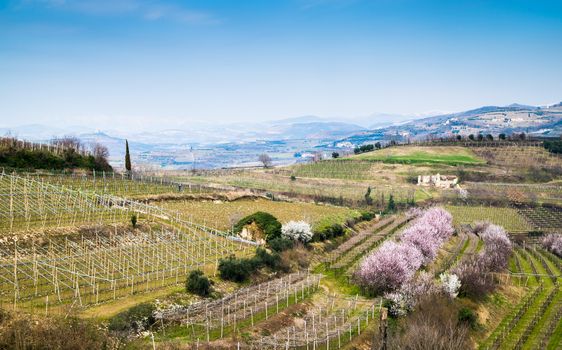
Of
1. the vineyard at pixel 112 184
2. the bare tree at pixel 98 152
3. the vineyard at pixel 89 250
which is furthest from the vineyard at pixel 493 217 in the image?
the bare tree at pixel 98 152

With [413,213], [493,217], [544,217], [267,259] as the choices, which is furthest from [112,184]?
[544,217]

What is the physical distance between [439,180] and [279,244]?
82.9 metres

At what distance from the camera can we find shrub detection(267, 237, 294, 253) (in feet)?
165

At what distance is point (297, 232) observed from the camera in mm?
53750

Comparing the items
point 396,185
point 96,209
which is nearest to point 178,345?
point 96,209

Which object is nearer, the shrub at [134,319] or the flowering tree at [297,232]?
the shrub at [134,319]

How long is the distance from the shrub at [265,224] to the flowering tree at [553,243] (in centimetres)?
4171

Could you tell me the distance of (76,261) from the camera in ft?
115

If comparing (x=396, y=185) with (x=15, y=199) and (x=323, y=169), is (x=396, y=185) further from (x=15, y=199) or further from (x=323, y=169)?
(x=15, y=199)

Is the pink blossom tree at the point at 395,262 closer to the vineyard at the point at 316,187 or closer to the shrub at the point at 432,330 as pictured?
the shrub at the point at 432,330

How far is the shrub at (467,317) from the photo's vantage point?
126ft

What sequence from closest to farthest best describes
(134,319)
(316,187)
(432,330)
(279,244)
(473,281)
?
(134,319), (432,330), (473,281), (279,244), (316,187)

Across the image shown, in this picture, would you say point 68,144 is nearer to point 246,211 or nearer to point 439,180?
point 246,211

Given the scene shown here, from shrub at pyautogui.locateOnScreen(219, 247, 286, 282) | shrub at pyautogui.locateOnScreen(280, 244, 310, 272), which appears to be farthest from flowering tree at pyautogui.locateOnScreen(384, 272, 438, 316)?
shrub at pyautogui.locateOnScreen(219, 247, 286, 282)
